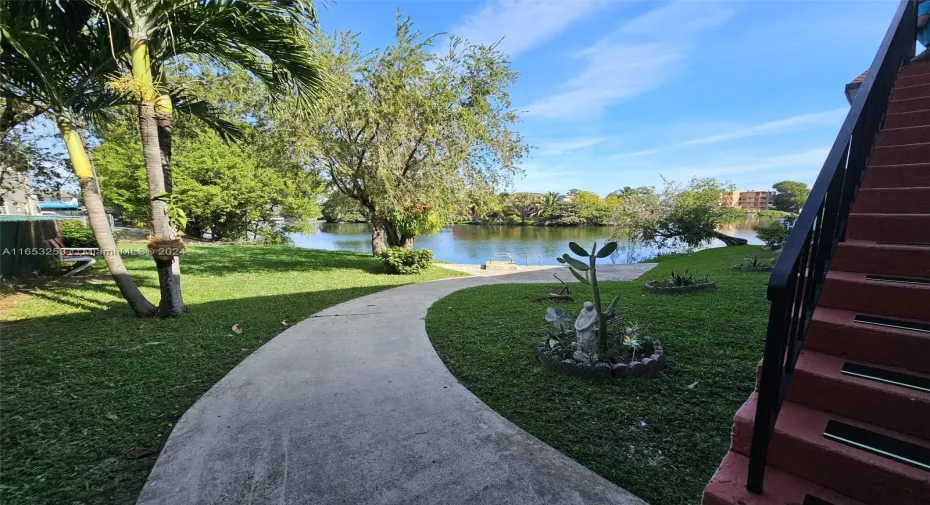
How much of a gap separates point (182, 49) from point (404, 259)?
667cm

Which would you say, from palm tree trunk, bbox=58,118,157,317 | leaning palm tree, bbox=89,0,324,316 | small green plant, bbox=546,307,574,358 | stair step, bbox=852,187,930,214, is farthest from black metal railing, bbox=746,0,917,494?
palm tree trunk, bbox=58,118,157,317

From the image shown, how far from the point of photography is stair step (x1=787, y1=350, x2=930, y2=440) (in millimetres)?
1492

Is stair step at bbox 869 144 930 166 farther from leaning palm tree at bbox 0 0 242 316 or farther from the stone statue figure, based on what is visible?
leaning palm tree at bbox 0 0 242 316

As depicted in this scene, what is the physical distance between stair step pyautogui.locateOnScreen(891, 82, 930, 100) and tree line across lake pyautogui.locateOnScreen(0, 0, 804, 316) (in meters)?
6.00

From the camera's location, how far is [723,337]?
4.06 metres

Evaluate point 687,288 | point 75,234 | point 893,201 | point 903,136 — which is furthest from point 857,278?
point 75,234

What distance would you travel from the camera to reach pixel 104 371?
3.52 metres

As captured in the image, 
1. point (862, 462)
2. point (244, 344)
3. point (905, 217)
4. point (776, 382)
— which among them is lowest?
point (244, 344)

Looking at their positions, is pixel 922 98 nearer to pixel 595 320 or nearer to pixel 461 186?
pixel 595 320

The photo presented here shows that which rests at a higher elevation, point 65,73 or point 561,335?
point 65,73

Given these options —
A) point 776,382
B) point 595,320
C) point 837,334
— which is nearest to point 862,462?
point 776,382

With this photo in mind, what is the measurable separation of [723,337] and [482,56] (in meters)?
8.89

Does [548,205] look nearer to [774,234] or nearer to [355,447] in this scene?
[774,234]

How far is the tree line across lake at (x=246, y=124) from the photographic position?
4.45 metres
